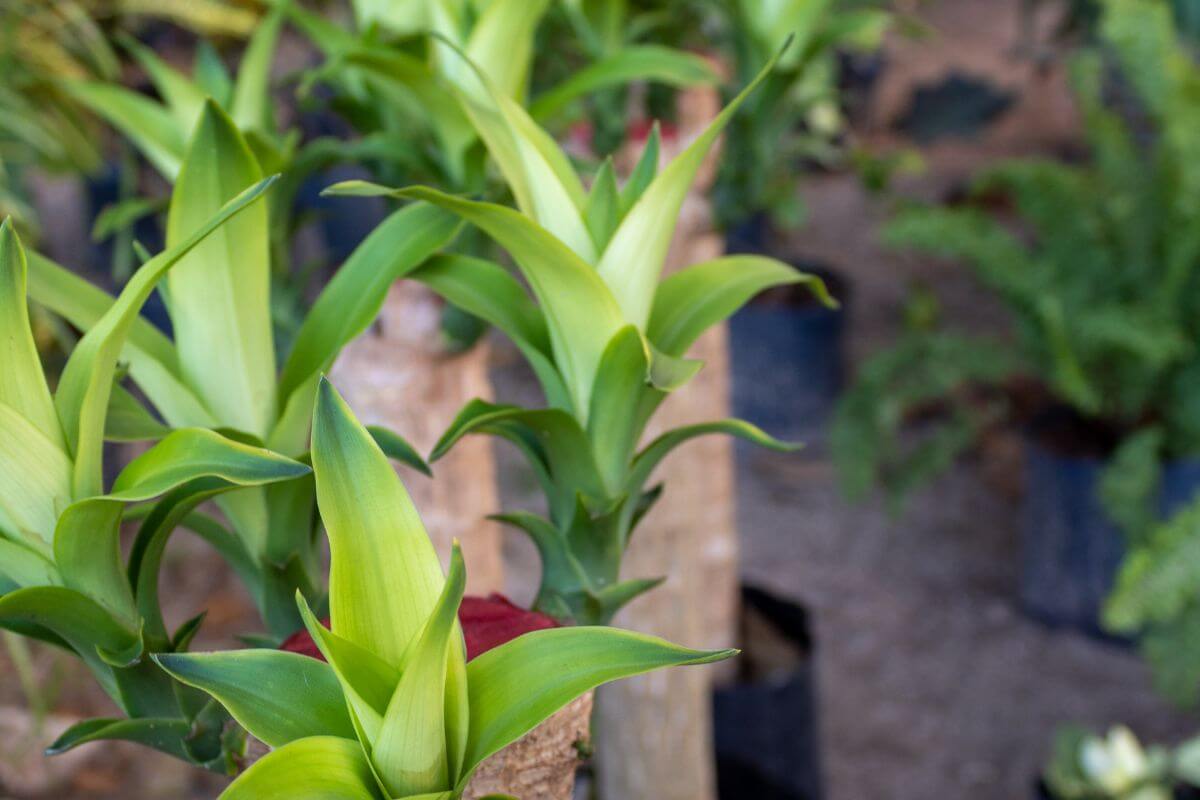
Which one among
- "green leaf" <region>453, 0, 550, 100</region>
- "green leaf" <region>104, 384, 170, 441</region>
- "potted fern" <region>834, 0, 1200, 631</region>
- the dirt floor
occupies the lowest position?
the dirt floor

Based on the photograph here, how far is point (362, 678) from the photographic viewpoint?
0.32m

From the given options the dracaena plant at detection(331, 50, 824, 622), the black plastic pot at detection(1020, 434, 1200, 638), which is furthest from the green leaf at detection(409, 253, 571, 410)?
the black plastic pot at detection(1020, 434, 1200, 638)

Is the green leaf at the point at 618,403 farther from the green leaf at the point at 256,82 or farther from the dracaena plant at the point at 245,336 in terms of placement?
the green leaf at the point at 256,82

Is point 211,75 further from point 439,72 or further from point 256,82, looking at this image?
point 439,72

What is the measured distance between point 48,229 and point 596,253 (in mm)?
2163

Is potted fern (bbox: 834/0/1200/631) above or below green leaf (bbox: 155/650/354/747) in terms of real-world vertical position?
below

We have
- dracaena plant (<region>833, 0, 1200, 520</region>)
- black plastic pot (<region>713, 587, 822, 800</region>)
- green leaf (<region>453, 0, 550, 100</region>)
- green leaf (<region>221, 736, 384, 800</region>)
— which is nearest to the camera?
green leaf (<region>221, 736, 384, 800</region>)

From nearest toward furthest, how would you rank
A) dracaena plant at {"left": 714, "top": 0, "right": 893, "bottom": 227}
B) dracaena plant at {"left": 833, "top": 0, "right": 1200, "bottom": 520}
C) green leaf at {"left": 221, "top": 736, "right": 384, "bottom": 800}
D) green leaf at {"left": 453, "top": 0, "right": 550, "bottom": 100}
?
green leaf at {"left": 221, "top": 736, "right": 384, "bottom": 800}, green leaf at {"left": 453, "top": 0, "right": 550, "bottom": 100}, dracaena plant at {"left": 714, "top": 0, "right": 893, "bottom": 227}, dracaena plant at {"left": 833, "top": 0, "right": 1200, "bottom": 520}

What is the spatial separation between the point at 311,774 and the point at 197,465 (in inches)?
4.1

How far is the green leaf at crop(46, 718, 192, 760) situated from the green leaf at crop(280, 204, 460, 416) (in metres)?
0.13

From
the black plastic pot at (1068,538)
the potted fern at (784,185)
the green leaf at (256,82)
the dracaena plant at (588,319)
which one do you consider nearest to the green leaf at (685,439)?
the dracaena plant at (588,319)

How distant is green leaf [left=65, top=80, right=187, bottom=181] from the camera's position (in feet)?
2.15

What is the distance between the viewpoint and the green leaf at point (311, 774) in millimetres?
281

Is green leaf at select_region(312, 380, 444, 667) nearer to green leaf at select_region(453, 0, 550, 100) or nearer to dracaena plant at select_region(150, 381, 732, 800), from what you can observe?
dracaena plant at select_region(150, 381, 732, 800)
